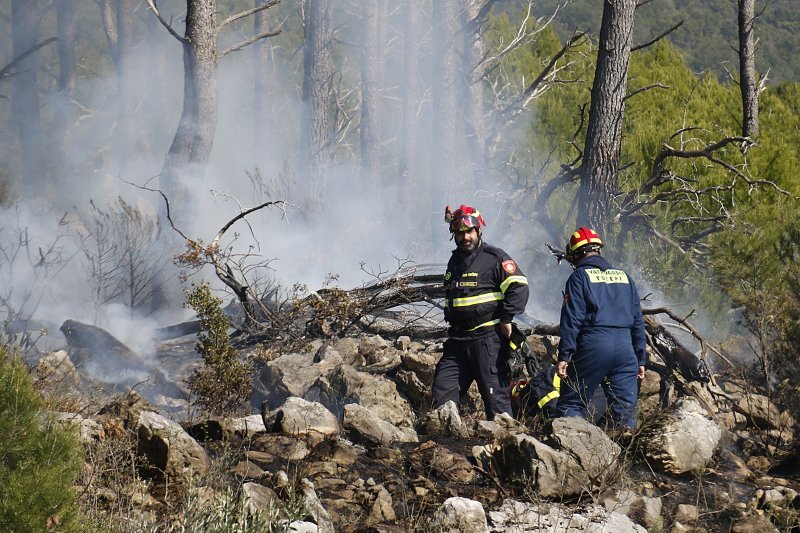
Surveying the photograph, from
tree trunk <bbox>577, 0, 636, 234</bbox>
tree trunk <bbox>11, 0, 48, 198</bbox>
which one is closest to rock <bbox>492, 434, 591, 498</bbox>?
tree trunk <bbox>577, 0, 636, 234</bbox>

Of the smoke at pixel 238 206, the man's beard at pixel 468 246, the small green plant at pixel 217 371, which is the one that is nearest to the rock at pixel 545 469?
the man's beard at pixel 468 246

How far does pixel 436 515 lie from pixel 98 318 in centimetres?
687

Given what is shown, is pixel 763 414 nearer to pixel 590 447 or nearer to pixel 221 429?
pixel 590 447

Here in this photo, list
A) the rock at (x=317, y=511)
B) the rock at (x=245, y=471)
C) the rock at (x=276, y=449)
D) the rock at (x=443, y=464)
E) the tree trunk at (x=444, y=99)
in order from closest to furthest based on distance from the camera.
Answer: the rock at (x=317, y=511), the rock at (x=245, y=471), the rock at (x=443, y=464), the rock at (x=276, y=449), the tree trunk at (x=444, y=99)

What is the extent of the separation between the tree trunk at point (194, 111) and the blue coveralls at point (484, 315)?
18.1 feet

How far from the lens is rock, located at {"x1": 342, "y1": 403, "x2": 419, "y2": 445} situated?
5.34 metres

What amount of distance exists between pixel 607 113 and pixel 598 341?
4818 millimetres

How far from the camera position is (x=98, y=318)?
984cm

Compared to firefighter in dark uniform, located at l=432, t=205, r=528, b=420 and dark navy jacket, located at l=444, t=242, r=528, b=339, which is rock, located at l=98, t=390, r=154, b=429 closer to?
firefighter in dark uniform, located at l=432, t=205, r=528, b=420

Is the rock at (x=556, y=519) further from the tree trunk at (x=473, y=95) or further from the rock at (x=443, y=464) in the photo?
the tree trunk at (x=473, y=95)

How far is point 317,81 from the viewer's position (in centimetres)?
1730

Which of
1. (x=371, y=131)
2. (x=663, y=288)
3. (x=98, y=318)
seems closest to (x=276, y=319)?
(x=98, y=318)

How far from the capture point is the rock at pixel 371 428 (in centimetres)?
534

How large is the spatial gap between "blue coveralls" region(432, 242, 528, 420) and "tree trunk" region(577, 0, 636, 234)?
4291mm
